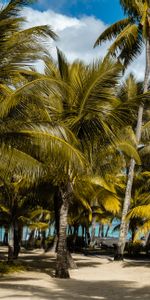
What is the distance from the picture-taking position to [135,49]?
87.6ft

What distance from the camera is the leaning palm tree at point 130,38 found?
81.6 feet

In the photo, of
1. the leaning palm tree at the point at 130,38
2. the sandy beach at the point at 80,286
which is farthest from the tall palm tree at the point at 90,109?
the leaning palm tree at the point at 130,38

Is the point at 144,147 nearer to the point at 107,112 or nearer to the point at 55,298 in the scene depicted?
the point at 107,112

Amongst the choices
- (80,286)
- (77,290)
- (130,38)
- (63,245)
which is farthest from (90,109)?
(130,38)

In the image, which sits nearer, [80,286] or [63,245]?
[80,286]

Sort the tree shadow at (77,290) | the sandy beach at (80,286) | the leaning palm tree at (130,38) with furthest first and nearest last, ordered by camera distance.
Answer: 1. the leaning palm tree at (130,38)
2. the sandy beach at (80,286)
3. the tree shadow at (77,290)

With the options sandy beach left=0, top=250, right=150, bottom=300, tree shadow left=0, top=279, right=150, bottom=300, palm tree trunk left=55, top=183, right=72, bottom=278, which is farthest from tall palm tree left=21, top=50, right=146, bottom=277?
tree shadow left=0, top=279, right=150, bottom=300

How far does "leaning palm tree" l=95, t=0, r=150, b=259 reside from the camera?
81.6ft

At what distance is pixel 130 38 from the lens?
84.4ft

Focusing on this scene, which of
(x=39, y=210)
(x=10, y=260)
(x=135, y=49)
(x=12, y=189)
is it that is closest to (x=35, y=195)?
(x=12, y=189)

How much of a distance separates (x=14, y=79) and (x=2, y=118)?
1.38 meters

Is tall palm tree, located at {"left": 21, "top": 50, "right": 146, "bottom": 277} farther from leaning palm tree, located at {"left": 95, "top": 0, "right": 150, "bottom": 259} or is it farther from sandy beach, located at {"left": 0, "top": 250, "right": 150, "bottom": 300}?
leaning palm tree, located at {"left": 95, "top": 0, "right": 150, "bottom": 259}

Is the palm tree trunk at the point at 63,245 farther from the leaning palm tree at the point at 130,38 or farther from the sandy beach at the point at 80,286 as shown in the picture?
the leaning palm tree at the point at 130,38

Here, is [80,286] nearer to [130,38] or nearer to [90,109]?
[90,109]
